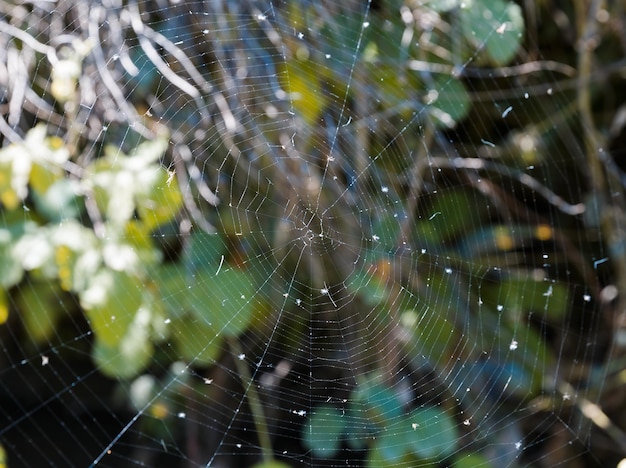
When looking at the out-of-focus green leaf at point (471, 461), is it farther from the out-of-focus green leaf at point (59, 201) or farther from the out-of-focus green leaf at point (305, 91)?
the out-of-focus green leaf at point (59, 201)

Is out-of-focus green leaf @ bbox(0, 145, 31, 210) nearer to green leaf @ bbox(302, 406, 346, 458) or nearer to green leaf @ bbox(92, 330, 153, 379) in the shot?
green leaf @ bbox(92, 330, 153, 379)

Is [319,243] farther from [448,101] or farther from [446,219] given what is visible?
[448,101]

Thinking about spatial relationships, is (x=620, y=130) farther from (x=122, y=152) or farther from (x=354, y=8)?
(x=122, y=152)

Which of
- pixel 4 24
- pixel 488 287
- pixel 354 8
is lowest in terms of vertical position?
pixel 488 287

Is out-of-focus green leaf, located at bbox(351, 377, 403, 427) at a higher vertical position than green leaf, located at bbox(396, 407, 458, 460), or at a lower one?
higher

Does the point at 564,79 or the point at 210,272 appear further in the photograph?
the point at 564,79

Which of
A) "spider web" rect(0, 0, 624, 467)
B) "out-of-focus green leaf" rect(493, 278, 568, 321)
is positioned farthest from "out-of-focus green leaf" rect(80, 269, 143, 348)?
"out-of-focus green leaf" rect(493, 278, 568, 321)

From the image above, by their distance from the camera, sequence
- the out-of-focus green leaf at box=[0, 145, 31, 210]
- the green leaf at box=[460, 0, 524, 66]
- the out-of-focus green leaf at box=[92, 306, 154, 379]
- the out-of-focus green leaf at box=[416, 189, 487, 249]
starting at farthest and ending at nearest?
the out-of-focus green leaf at box=[416, 189, 487, 249] → the green leaf at box=[460, 0, 524, 66] → the out-of-focus green leaf at box=[92, 306, 154, 379] → the out-of-focus green leaf at box=[0, 145, 31, 210]

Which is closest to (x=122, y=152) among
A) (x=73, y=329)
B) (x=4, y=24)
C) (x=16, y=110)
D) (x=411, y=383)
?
(x=16, y=110)
